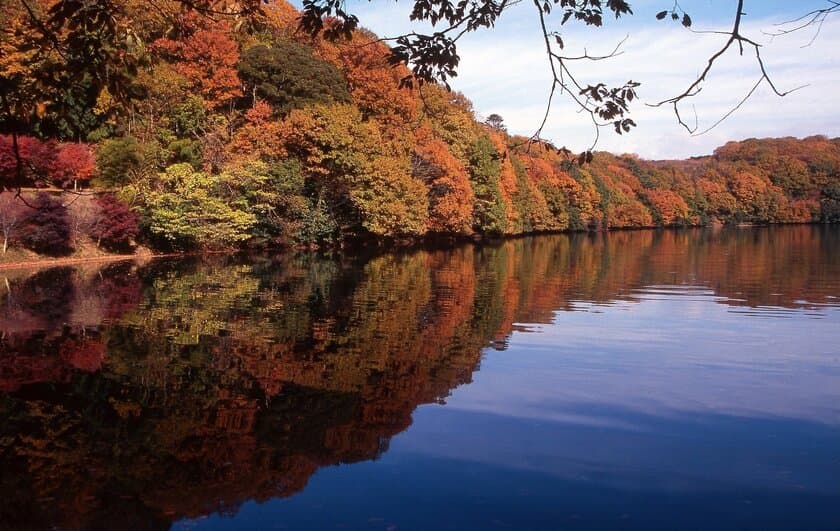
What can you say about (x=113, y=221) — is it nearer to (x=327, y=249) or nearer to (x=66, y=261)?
(x=66, y=261)

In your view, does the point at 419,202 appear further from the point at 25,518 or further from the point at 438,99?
the point at 25,518

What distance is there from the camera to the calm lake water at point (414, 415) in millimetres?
4926

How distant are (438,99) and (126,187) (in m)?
23.5

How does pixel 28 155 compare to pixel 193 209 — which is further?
pixel 193 209

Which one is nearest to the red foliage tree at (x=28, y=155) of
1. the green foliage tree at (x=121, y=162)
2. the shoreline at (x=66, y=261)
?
the green foliage tree at (x=121, y=162)

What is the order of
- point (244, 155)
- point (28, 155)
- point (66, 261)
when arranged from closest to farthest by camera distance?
point (66, 261) → point (28, 155) → point (244, 155)

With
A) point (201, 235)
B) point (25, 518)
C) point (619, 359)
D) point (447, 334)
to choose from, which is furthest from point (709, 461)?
point (201, 235)

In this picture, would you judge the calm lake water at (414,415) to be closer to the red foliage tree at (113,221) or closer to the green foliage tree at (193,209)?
the red foliage tree at (113,221)

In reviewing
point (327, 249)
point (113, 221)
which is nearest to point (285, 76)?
point (327, 249)

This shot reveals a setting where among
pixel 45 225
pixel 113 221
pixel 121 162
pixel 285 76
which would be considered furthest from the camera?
pixel 285 76

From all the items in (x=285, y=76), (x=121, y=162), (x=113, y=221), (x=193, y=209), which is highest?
(x=285, y=76)

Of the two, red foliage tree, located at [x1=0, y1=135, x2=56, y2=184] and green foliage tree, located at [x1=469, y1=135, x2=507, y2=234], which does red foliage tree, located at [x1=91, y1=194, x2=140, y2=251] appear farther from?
green foliage tree, located at [x1=469, y1=135, x2=507, y2=234]

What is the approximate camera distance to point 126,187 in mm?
27797

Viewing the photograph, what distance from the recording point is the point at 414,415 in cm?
707
